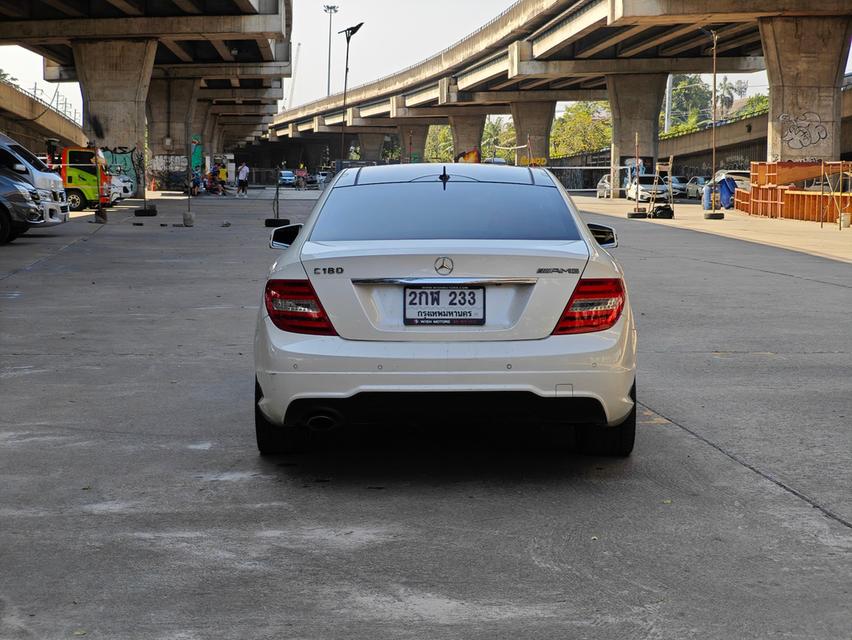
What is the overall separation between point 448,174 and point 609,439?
1763 mm

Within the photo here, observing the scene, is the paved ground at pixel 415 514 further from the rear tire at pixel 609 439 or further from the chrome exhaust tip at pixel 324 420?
the chrome exhaust tip at pixel 324 420

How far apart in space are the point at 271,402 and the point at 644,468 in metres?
1.82

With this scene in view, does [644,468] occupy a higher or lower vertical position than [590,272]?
lower

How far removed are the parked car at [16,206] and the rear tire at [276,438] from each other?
18390mm

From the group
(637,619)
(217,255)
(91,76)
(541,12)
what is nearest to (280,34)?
(91,76)

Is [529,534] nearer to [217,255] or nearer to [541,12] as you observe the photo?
[217,255]

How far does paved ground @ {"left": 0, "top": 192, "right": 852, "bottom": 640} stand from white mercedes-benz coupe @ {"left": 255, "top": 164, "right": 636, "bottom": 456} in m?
0.40

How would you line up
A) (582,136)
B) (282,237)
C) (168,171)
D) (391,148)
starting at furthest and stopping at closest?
(391,148), (582,136), (168,171), (282,237)

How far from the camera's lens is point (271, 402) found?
591 centimetres

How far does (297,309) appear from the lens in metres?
5.89

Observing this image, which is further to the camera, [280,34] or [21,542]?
[280,34]

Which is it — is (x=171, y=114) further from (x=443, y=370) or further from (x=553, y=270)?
(x=443, y=370)

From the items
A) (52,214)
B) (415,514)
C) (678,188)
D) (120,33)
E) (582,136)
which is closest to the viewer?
(415,514)

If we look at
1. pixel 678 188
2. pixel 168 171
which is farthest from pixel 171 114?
pixel 678 188
